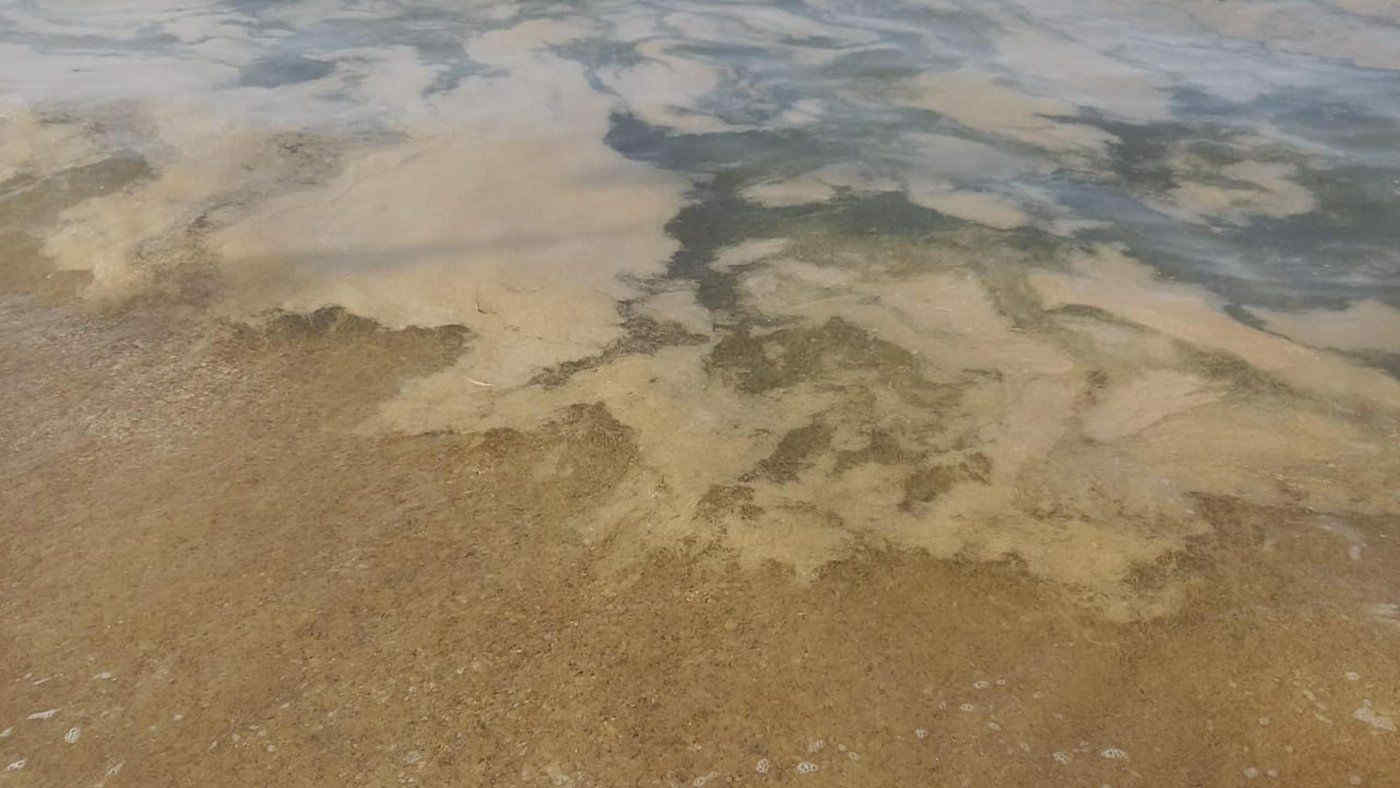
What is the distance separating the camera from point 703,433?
1.84 meters

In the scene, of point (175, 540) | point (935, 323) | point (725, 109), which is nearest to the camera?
point (175, 540)

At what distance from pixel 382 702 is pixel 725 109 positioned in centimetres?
240

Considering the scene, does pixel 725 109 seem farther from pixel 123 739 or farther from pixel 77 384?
pixel 123 739

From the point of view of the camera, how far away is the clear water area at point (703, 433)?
1.33 meters

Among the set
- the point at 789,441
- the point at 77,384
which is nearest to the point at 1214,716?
the point at 789,441

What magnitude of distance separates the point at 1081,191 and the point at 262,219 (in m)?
2.00

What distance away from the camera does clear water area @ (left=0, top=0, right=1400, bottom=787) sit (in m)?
1.33

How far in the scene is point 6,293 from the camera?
7.64 ft

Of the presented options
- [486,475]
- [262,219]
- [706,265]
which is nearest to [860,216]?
[706,265]

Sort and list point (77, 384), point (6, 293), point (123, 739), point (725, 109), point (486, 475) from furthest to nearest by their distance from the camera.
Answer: point (725, 109) → point (6, 293) → point (77, 384) → point (486, 475) → point (123, 739)

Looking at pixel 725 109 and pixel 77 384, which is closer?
pixel 77 384

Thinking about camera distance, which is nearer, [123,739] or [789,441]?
[123,739]

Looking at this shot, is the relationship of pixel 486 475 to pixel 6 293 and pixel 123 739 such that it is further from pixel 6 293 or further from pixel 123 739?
pixel 6 293

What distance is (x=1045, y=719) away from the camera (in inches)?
51.8
